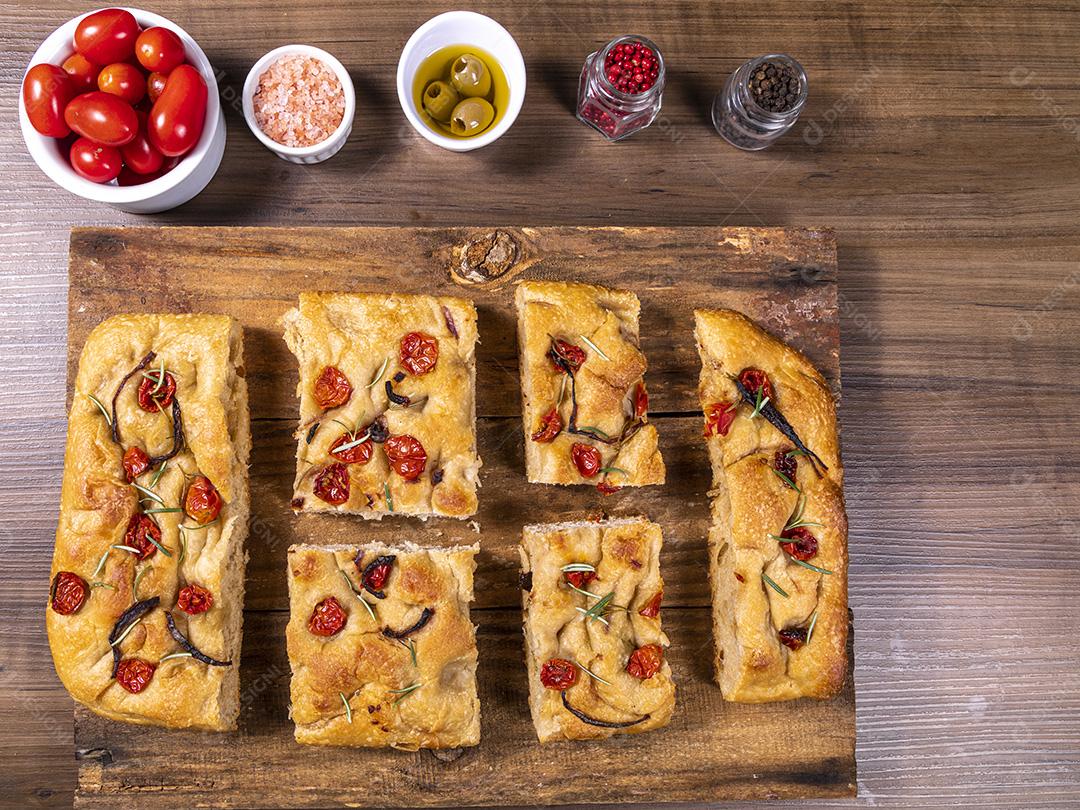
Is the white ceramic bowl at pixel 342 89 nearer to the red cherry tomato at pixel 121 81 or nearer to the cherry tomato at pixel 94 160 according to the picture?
the red cherry tomato at pixel 121 81

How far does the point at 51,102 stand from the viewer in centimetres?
495

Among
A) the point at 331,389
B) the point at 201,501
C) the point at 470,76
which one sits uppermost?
the point at 470,76

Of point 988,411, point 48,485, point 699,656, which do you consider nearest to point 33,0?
point 48,485

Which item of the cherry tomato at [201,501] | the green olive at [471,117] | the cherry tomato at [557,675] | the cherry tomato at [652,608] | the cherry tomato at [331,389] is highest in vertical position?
the green olive at [471,117]

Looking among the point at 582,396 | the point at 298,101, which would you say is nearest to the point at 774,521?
the point at 582,396

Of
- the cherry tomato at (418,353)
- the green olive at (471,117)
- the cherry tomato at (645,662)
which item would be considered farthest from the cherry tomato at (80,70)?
the cherry tomato at (645,662)

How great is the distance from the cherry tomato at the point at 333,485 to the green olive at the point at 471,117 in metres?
2.44

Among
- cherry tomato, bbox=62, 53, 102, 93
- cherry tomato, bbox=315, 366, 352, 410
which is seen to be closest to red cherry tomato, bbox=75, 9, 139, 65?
cherry tomato, bbox=62, 53, 102, 93

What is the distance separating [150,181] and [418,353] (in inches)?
82.0

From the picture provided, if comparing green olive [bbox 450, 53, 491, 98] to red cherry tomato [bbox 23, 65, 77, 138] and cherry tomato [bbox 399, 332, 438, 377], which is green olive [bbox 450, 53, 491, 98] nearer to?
cherry tomato [bbox 399, 332, 438, 377]

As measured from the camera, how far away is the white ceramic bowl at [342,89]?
545 centimetres

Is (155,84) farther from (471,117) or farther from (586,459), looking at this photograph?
(586,459)

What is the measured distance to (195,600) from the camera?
4.93m

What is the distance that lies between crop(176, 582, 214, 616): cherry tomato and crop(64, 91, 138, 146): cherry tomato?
2.76 m
